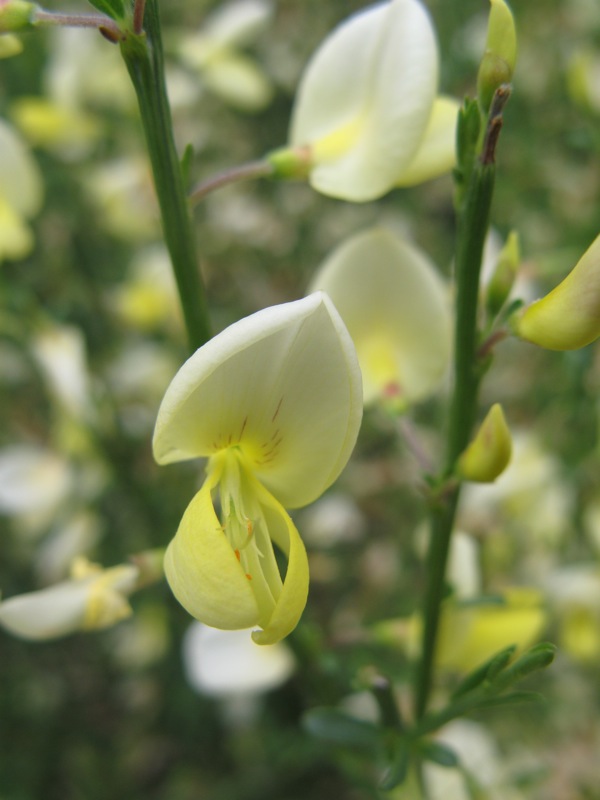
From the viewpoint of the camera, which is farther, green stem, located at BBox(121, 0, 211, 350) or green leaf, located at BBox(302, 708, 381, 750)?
green leaf, located at BBox(302, 708, 381, 750)

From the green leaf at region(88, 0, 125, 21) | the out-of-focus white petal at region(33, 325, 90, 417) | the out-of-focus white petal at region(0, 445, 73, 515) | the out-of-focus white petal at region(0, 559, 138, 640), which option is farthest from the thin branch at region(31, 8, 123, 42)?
the out-of-focus white petal at region(0, 445, 73, 515)

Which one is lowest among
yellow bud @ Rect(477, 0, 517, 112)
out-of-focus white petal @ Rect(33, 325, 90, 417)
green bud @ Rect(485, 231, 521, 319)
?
out-of-focus white petal @ Rect(33, 325, 90, 417)

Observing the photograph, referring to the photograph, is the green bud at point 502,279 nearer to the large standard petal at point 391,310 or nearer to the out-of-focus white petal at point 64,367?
the large standard petal at point 391,310

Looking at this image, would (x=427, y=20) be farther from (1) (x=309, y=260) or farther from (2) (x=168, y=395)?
(1) (x=309, y=260)

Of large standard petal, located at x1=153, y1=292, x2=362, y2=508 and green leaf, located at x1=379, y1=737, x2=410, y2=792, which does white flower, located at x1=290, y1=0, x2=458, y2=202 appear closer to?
large standard petal, located at x1=153, y1=292, x2=362, y2=508

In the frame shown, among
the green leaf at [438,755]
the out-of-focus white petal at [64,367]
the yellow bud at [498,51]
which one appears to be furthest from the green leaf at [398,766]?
the out-of-focus white petal at [64,367]

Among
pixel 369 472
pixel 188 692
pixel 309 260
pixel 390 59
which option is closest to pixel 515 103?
pixel 309 260

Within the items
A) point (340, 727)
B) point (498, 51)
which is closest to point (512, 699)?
point (340, 727)
